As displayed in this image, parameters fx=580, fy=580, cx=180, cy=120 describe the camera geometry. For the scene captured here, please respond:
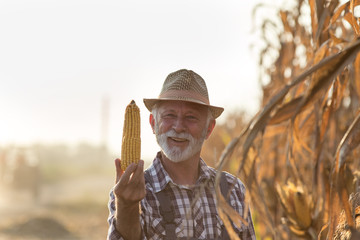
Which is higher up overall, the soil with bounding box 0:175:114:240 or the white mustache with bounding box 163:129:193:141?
the white mustache with bounding box 163:129:193:141

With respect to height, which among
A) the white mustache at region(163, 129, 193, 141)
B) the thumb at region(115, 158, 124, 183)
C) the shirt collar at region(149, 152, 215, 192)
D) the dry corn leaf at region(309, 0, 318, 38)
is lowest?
the shirt collar at region(149, 152, 215, 192)

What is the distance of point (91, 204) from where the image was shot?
67.6ft

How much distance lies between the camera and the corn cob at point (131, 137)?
6.40 ft

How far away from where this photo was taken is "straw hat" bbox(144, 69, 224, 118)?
235 cm

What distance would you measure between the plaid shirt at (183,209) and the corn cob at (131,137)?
0.81 ft

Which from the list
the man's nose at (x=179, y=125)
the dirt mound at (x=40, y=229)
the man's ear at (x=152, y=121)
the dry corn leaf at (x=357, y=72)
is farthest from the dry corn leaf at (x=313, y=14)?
the dirt mound at (x=40, y=229)

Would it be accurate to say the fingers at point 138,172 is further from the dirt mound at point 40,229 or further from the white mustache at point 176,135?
the dirt mound at point 40,229

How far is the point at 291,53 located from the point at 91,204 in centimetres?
1748

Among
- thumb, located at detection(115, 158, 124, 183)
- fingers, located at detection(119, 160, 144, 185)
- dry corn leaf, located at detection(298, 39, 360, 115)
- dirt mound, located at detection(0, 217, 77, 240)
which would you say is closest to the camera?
dry corn leaf, located at detection(298, 39, 360, 115)

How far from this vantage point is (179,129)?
92.1 inches

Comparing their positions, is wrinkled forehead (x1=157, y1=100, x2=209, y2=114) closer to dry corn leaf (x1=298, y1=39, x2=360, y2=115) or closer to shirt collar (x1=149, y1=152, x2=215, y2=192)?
shirt collar (x1=149, y1=152, x2=215, y2=192)

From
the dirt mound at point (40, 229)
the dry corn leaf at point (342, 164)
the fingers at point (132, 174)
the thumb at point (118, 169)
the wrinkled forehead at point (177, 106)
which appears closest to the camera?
the dry corn leaf at point (342, 164)

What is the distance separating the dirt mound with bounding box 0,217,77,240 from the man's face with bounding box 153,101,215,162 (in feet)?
34.2

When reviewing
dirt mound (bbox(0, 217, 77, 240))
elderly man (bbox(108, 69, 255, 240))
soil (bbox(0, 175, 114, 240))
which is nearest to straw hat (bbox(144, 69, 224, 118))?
elderly man (bbox(108, 69, 255, 240))
